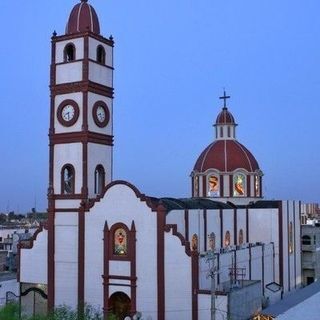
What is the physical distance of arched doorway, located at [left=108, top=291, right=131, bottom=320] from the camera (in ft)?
119

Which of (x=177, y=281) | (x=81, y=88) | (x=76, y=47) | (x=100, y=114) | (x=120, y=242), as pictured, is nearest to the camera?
(x=177, y=281)

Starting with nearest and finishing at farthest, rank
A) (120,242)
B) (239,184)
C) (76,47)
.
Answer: (120,242), (76,47), (239,184)

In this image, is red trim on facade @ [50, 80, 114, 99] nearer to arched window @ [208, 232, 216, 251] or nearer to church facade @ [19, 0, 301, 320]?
church facade @ [19, 0, 301, 320]

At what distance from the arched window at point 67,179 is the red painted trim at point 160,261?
710cm

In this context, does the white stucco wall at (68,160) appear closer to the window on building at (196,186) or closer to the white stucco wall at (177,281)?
the white stucco wall at (177,281)

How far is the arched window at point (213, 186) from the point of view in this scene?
53.0m

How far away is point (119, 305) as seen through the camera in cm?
3669

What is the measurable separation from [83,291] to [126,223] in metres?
5.40

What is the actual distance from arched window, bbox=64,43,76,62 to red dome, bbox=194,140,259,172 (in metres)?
18.7

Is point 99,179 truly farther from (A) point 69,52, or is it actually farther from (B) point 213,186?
(B) point 213,186

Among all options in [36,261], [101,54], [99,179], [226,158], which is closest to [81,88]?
[101,54]

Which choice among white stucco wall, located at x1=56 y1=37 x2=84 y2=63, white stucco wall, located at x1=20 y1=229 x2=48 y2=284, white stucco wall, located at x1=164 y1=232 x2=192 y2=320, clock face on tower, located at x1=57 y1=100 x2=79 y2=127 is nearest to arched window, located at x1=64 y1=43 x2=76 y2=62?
white stucco wall, located at x1=56 y1=37 x2=84 y2=63

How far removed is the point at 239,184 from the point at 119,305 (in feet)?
66.0

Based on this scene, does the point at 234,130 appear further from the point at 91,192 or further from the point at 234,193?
the point at 91,192
